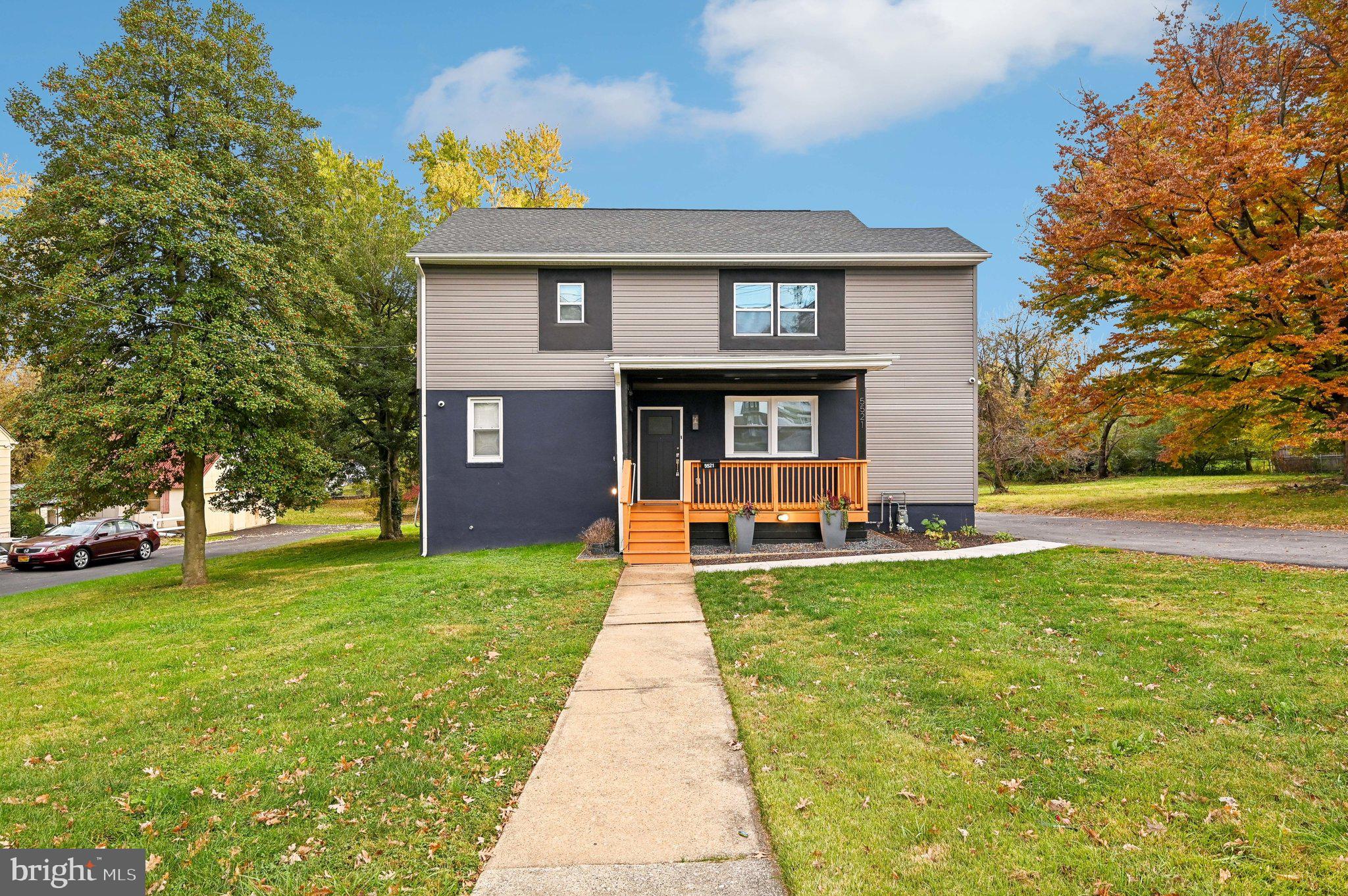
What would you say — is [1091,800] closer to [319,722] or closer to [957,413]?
[319,722]

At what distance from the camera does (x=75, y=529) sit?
660 inches

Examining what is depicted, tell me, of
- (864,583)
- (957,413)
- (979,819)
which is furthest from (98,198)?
(957,413)

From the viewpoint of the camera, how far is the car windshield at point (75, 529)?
1664 cm

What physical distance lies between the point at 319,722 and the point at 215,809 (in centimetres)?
102

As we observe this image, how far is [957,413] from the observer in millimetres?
12734

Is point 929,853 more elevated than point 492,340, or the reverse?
point 492,340

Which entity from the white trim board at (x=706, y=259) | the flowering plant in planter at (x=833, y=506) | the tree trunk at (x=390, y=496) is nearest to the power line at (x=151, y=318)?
the white trim board at (x=706, y=259)

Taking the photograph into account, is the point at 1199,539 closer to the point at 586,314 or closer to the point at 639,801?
the point at 586,314

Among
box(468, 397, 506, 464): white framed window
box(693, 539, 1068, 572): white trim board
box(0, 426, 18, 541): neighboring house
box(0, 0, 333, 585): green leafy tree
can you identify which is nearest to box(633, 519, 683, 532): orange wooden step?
box(693, 539, 1068, 572): white trim board

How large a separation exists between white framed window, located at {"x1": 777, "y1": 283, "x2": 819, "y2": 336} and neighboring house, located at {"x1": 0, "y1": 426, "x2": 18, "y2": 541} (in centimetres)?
2485

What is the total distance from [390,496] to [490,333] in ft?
30.8

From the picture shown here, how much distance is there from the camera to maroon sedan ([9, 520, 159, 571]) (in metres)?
15.9

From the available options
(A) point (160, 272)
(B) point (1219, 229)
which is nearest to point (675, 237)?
(A) point (160, 272)

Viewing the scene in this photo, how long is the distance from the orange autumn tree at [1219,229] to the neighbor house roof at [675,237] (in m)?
4.91
